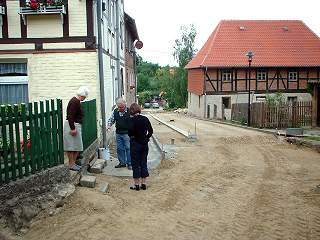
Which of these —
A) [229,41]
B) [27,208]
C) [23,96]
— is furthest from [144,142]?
[229,41]

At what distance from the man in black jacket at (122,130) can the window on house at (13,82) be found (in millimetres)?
3497

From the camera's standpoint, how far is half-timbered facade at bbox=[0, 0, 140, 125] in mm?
11273

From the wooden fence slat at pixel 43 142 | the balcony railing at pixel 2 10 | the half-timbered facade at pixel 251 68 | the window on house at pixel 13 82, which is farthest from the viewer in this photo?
the half-timbered facade at pixel 251 68

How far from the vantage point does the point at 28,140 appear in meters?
6.96

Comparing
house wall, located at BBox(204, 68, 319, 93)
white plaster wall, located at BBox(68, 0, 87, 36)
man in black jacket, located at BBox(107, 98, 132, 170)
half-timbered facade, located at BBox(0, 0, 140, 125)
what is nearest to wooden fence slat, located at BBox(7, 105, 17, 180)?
man in black jacket, located at BBox(107, 98, 132, 170)

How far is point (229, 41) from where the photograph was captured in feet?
121

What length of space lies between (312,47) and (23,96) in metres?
31.4

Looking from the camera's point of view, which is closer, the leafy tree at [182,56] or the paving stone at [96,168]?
the paving stone at [96,168]

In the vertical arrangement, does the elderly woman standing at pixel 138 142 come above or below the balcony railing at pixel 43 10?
below

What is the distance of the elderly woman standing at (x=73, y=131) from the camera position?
8133 millimetres

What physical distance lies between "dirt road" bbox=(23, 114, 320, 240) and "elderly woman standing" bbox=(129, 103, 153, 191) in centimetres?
36

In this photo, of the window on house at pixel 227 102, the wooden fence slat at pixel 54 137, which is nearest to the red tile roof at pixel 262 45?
the window on house at pixel 227 102

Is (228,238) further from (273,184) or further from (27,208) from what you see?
(273,184)

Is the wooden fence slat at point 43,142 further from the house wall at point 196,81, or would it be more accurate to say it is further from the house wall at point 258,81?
the house wall at point 196,81
